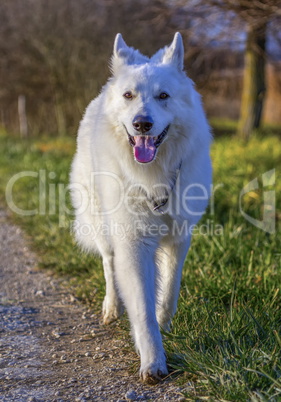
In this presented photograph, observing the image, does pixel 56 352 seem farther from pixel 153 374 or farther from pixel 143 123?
pixel 143 123

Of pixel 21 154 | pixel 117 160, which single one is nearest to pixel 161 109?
pixel 117 160

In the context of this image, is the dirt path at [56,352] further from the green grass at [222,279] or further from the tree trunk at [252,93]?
the tree trunk at [252,93]

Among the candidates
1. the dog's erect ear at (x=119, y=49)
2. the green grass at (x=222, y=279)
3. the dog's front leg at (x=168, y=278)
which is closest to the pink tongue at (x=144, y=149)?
the dog's front leg at (x=168, y=278)

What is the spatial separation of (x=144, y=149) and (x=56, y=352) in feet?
4.42

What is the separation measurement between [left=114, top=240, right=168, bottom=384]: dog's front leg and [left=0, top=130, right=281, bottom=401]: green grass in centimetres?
12

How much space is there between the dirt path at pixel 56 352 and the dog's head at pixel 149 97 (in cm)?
121

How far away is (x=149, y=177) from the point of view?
309 centimetres

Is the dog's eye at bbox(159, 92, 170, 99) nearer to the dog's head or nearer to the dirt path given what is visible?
the dog's head

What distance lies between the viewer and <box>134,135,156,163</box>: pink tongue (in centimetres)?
288

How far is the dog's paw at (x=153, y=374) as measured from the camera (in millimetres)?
2605

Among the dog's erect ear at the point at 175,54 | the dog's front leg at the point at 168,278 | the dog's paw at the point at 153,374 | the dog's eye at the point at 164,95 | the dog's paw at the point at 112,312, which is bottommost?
the dog's paw at the point at 112,312

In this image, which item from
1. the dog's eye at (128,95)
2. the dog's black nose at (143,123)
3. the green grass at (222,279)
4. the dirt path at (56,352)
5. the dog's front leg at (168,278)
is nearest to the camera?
the green grass at (222,279)

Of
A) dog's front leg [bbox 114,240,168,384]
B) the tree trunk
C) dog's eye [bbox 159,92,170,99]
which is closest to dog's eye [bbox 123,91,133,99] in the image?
dog's eye [bbox 159,92,170,99]

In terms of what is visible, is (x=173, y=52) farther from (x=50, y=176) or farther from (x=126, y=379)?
(x=50, y=176)
